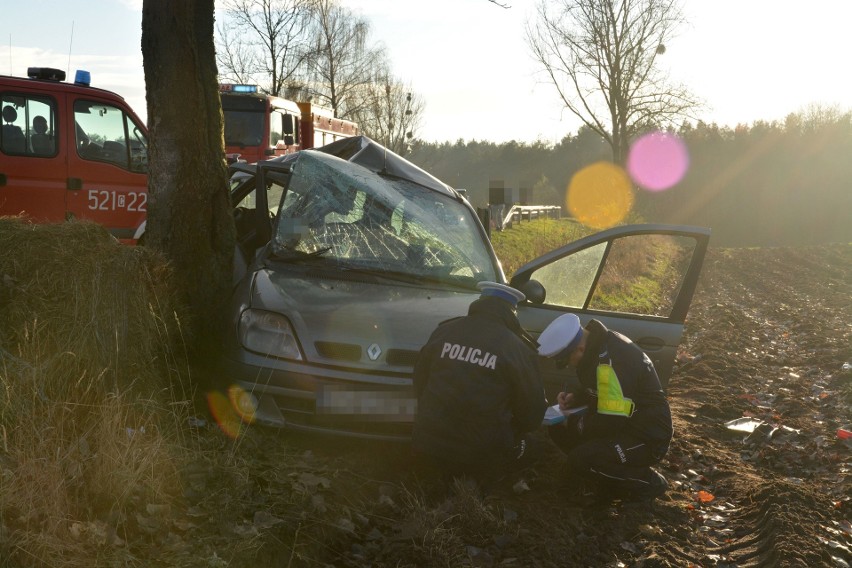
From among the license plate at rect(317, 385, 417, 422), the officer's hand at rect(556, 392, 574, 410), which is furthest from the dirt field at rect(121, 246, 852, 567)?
the officer's hand at rect(556, 392, 574, 410)

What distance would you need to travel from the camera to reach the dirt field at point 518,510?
14.5ft

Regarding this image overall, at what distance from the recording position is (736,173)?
62375 millimetres

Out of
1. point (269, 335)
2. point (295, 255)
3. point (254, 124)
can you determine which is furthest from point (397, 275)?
point (254, 124)

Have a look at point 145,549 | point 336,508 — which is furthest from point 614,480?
point 145,549

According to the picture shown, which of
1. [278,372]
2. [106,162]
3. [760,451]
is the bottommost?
[760,451]

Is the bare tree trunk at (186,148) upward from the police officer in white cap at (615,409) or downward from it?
upward

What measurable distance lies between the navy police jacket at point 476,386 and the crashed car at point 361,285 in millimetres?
559

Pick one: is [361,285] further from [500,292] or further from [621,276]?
[621,276]

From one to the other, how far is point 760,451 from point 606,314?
1.89 m

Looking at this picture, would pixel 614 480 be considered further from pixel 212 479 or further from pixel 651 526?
pixel 212 479

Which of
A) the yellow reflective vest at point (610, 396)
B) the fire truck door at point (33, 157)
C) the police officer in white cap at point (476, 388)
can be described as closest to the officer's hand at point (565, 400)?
the yellow reflective vest at point (610, 396)

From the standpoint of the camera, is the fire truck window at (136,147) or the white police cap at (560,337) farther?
the fire truck window at (136,147)

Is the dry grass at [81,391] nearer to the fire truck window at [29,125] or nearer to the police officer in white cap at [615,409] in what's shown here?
the police officer in white cap at [615,409]

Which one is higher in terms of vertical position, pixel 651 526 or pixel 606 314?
pixel 606 314
